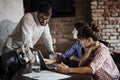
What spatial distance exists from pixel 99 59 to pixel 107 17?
2.99 metres

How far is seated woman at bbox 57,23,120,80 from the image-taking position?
8.44 feet

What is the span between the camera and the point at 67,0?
224 inches

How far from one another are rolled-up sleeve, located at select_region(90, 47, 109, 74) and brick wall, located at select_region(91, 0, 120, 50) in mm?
2882

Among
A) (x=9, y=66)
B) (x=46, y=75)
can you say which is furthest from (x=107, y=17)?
(x=46, y=75)

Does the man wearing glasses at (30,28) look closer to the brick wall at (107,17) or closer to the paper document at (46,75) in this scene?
the paper document at (46,75)

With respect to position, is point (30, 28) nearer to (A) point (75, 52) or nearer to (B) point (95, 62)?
(A) point (75, 52)

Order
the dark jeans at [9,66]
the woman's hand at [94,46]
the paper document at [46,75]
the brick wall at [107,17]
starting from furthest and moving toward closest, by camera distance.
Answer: the brick wall at [107,17] → the dark jeans at [9,66] → the woman's hand at [94,46] → the paper document at [46,75]

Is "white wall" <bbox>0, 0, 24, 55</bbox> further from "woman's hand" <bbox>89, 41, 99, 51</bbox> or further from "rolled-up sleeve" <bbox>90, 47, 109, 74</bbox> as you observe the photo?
"rolled-up sleeve" <bbox>90, 47, 109, 74</bbox>

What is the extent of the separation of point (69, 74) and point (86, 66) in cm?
18

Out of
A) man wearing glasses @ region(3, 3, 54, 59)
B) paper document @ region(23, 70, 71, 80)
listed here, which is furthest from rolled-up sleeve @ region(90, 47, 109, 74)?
man wearing glasses @ region(3, 3, 54, 59)

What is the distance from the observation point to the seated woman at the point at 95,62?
8.44 feet

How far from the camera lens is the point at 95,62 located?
2.57 m

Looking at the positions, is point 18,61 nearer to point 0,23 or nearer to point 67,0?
point 0,23

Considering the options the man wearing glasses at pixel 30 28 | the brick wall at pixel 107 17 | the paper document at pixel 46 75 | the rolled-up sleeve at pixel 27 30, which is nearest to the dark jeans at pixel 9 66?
the man wearing glasses at pixel 30 28
